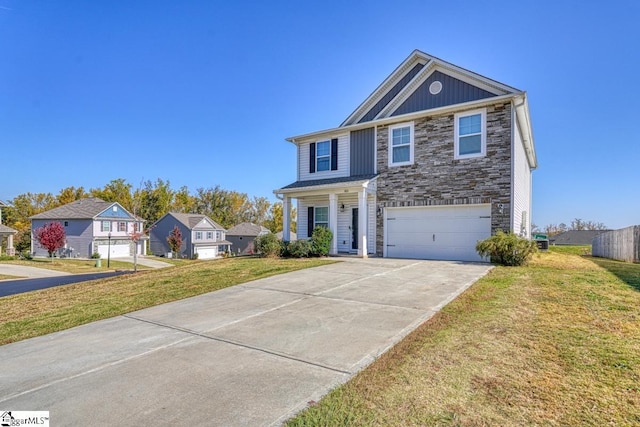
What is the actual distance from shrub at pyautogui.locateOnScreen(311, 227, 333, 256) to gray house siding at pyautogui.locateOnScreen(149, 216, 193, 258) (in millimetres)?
33983

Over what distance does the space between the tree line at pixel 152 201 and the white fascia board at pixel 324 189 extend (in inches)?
1501

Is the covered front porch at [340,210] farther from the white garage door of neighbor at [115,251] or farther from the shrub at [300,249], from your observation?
the white garage door of neighbor at [115,251]

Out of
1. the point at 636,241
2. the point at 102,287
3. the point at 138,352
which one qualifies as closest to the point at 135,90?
the point at 102,287

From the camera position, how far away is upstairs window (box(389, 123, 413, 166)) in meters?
12.9

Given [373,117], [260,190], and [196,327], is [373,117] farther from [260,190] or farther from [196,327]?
[260,190]

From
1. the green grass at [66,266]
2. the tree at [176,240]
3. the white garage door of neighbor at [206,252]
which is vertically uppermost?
the tree at [176,240]

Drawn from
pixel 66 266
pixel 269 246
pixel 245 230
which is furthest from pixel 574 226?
pixel 66 266

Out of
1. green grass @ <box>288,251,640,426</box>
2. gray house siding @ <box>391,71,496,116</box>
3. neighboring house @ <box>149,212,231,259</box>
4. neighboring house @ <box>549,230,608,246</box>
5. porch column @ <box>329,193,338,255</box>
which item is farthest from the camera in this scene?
neighboring house @ <box>149,212,231,259</box>

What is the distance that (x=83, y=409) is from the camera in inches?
107

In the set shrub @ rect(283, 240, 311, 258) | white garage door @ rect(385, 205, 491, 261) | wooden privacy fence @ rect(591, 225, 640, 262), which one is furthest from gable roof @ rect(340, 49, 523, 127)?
wooden privacy fence @ rect(591, 225, 640, 262)

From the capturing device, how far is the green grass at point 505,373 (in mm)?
2363

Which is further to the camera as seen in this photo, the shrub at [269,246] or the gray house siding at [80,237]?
the gray house siding at [80,237]

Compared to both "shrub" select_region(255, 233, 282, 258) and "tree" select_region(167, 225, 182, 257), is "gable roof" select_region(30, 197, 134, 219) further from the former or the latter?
"shrub" select_region(255, 233, 282, 258)

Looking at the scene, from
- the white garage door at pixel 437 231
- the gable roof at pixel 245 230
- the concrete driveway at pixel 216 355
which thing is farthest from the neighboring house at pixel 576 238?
the concrete driveway at pixel 216 355
